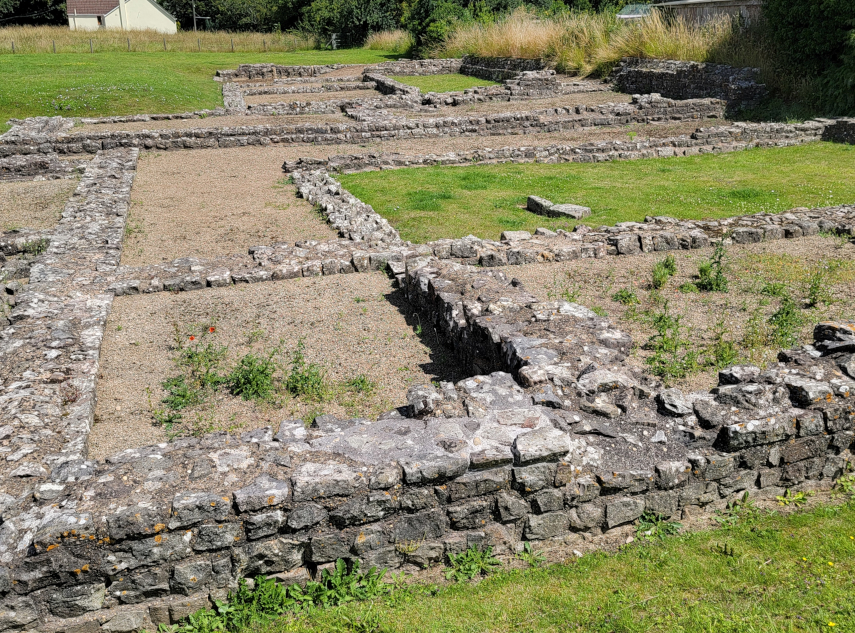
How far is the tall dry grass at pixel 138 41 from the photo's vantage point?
134ft

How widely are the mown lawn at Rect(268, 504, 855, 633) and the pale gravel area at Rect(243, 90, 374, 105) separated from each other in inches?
1062

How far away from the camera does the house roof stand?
188ft

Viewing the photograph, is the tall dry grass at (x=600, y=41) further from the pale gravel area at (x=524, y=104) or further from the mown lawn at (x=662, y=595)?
the mown lawn at (x=662, y=595)

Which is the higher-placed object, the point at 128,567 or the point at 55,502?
the point at 55,502

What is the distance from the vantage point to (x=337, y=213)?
1191cm

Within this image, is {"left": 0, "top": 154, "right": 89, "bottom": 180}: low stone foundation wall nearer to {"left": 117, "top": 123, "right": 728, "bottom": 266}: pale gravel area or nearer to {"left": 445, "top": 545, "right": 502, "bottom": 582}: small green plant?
{"left": 117, "top": 123, "right": 728, "bottom": 266}: pale gravel area

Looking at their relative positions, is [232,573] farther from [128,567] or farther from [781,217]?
[781,217]

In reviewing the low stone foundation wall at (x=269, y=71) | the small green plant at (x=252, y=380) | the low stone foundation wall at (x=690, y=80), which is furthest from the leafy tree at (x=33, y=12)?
the small green plant at (x=252, y=380)

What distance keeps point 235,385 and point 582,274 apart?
487 cm

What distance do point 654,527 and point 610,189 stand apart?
1032 cm

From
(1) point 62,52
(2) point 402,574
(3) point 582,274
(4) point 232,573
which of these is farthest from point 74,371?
(1) point 62,52

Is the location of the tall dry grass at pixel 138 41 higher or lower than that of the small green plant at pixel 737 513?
higher

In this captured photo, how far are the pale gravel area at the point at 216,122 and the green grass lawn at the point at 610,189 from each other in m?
7.27

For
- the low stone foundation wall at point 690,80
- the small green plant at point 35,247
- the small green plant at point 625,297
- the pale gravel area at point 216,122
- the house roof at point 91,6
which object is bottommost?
the small green plant at point 625,297
